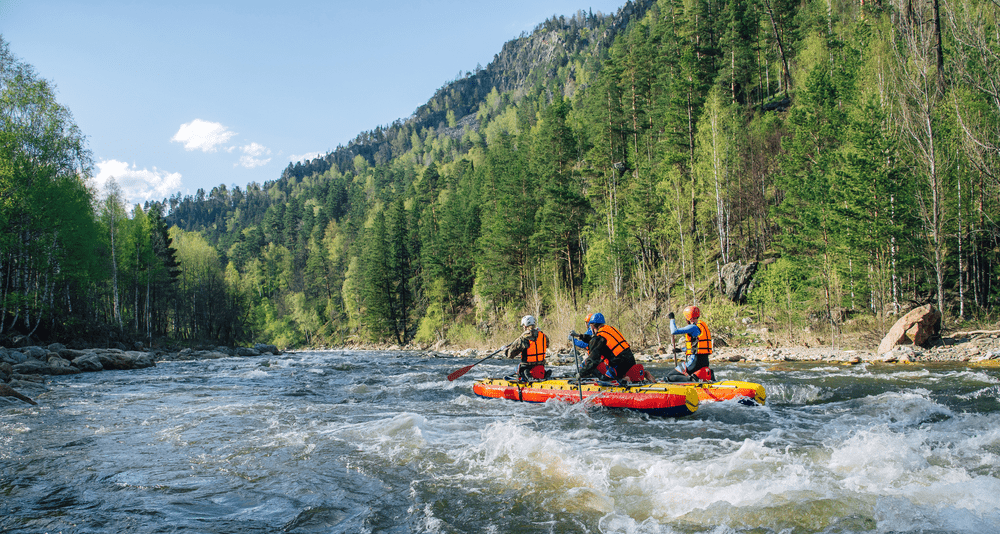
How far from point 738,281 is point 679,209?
16.4 feet

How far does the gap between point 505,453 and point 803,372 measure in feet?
34.9

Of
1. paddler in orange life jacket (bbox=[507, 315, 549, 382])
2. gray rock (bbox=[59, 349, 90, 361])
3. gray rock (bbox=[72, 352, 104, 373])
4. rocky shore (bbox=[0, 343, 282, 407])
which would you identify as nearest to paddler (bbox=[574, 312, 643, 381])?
paddler in orange life jacket (bbox=[507, 315, 549, 382])

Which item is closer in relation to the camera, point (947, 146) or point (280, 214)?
point (947, 146)

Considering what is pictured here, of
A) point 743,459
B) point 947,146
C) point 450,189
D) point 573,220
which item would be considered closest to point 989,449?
point 743,459

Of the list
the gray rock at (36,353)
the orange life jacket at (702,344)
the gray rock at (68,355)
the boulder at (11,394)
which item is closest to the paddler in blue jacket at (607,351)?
the orange life jacket at (702,344)

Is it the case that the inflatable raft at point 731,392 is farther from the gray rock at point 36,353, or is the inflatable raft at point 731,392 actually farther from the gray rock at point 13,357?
the gray rock at point 36,353

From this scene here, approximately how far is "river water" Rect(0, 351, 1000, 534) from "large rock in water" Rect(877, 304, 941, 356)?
176 inches

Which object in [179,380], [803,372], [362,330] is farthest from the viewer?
[362,330]

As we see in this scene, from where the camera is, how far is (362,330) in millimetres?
57594

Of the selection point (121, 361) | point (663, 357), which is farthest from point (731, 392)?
point (121, 361)

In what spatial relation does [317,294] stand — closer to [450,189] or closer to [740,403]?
[450,189]

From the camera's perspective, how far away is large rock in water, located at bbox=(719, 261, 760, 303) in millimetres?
24219

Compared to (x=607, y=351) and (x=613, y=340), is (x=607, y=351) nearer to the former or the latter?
(x=607, y=351)

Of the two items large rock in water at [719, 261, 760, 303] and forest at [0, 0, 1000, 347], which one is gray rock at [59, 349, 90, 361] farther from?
large rock in water at [719, 261, 760, 303]
